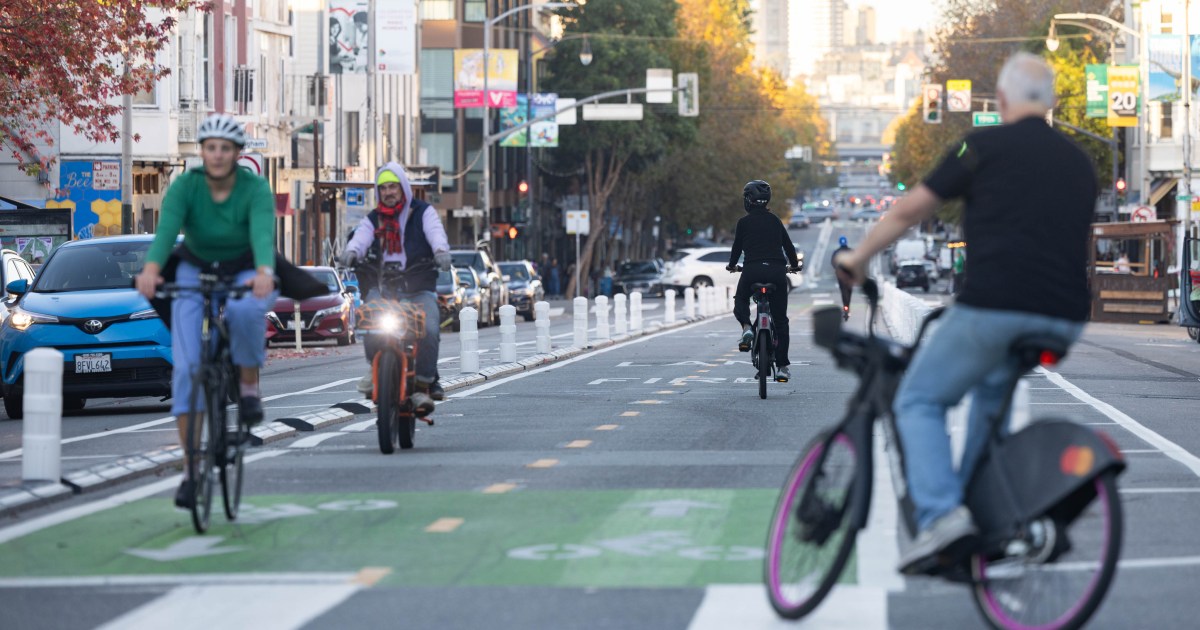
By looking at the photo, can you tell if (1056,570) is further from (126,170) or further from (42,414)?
(126,170)

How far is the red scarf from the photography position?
522 inches

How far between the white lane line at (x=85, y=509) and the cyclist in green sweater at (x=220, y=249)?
844 millimetres

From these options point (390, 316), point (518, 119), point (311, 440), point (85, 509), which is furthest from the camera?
point (518, 119)

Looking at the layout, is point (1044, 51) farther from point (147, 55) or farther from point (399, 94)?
point (147, 55)

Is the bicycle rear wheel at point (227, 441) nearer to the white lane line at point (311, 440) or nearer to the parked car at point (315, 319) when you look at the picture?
the white lane line at point (311, 440)

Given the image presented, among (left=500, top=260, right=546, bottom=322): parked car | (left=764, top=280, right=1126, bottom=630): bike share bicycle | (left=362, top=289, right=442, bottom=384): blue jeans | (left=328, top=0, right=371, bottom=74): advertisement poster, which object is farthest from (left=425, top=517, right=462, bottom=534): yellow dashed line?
(left=328, top=0, right=371, bottom=74): advertisement poster

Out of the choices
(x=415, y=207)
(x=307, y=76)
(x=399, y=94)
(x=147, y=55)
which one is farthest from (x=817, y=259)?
(x=415, y=207)

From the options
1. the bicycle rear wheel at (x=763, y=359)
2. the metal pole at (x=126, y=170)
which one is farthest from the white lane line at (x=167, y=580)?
the metal pole at (x=126, y=170)

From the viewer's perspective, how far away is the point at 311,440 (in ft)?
46.5

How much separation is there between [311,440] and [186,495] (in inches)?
199

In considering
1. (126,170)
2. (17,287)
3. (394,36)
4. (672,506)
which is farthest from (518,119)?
(672,506)

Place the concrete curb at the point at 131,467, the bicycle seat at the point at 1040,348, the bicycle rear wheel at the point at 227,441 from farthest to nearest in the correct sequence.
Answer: the concrete curb at the point at 131,467 → the bicycle rear wheel at the point at 227,441 → the bicycle seat at the point at 1040,348

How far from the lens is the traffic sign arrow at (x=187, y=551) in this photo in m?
A: 8.60

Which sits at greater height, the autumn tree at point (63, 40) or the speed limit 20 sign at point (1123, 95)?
the speed limit 20 sign at point (1123, 95)
